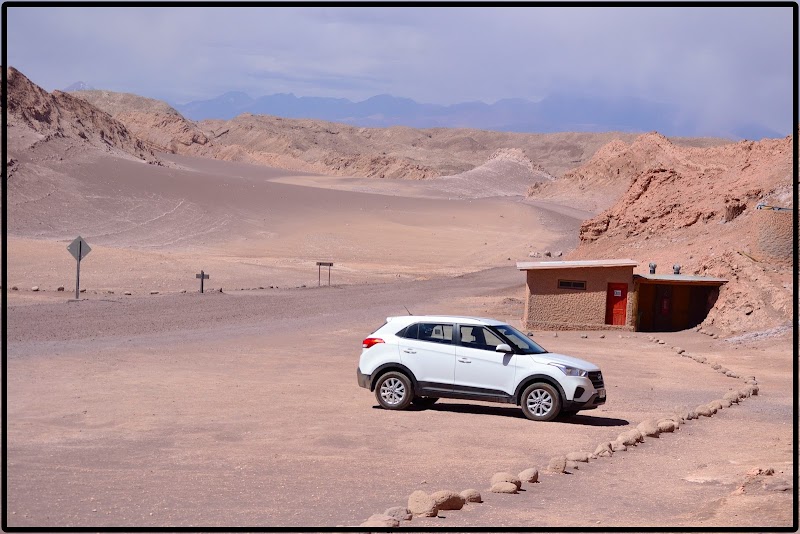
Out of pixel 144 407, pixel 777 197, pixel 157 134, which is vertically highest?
pixel 157 134

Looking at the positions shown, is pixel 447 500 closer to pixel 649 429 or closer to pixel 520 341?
pixel 649 429

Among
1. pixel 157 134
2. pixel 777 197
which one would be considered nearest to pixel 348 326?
pixel 777 197

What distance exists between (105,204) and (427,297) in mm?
54444

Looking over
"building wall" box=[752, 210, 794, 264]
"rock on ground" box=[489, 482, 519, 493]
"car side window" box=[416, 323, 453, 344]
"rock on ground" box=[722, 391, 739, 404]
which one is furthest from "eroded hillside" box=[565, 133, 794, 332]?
"rock on ground" box=[489, 482, 519, 493]

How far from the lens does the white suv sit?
16281 millimetres

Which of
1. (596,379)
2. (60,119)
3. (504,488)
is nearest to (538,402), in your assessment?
(596,379)

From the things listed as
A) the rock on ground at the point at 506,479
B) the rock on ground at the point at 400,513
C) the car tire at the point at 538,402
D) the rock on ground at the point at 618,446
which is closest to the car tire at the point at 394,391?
the car tire at the point at 538,402

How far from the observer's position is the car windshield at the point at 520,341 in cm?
1689

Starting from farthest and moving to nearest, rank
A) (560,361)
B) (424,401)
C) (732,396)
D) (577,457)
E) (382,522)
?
(732,396)
(424,401)
(560,361)
(577,457)
(382,522)

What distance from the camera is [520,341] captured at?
57.3 ft

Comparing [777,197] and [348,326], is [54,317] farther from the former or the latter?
[777,197]

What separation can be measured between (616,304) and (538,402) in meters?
17.6

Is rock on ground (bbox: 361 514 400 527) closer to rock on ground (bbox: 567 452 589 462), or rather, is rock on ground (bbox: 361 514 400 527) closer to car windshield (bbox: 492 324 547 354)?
rock on ground (bbox: 567 452 589 462)

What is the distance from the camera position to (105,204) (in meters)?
90.8
